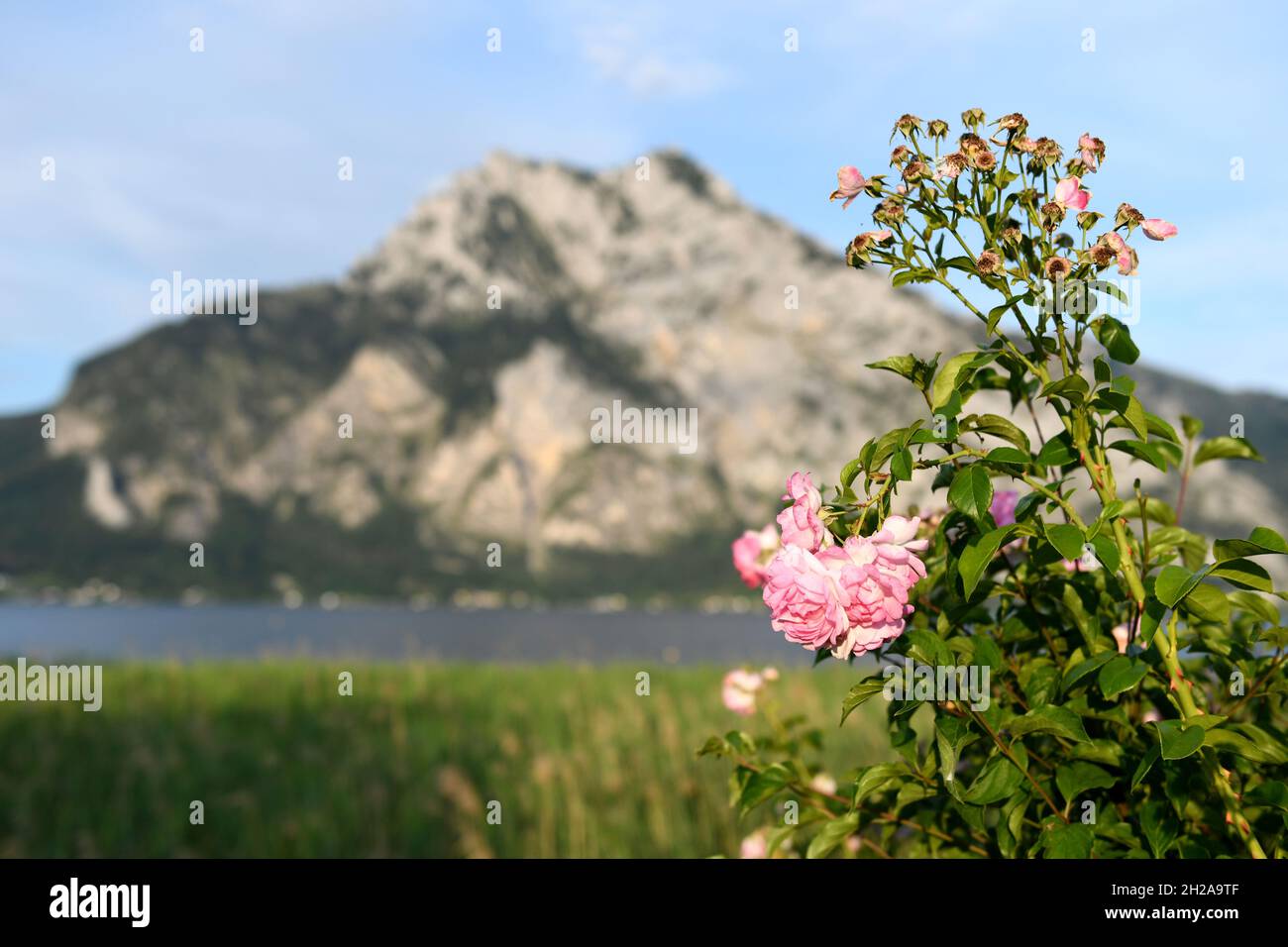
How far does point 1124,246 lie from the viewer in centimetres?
211

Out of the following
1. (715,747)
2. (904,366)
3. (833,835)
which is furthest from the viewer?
(715,747)

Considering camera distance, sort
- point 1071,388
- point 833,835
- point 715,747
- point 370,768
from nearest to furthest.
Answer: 1. point 1071,388
2. point 833,835
3. point 715,747
4. point 370,768

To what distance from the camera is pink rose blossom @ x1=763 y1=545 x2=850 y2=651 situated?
1874mm

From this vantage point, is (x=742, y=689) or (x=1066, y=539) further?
(x=742, y=689)

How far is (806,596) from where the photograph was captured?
1.87 metres

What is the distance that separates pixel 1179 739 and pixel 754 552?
155 centimetres

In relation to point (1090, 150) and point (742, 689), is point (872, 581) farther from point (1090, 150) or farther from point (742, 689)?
point (742, 689)

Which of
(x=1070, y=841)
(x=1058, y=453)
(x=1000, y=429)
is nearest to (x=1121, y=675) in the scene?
(x=1070, y=841)

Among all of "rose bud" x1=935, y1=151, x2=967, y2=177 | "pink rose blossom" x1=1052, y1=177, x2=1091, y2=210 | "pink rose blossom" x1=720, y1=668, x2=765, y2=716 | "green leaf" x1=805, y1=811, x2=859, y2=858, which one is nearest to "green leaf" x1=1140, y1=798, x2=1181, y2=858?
"green leaf" x1=805, y1=811, x2=859, y2=858

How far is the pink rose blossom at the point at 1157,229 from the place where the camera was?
225 cm

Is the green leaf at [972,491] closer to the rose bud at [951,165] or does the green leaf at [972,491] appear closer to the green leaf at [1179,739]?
the green leaf at [1179,739]
